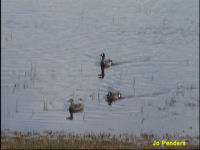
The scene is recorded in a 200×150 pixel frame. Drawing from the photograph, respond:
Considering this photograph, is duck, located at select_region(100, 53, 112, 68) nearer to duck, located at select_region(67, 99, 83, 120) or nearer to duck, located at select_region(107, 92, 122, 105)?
duck, located at select_region(107, 92, 122, 105)

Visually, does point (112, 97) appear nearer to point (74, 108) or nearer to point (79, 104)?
point (79, 104)

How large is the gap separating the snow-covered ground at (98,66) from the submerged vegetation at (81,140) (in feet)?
1.53

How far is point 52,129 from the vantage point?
1183cm

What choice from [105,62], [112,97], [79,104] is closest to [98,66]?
[105,62]

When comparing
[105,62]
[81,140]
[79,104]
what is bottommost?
[81,140]

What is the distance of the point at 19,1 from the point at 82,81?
1507 cm

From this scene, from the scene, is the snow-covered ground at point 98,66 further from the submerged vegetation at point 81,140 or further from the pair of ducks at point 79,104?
the submerged vegetation at point 81,140

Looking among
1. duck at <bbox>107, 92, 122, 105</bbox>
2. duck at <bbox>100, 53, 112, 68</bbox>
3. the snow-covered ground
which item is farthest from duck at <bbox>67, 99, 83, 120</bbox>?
duck at <bbox>100, 53, 112, 68</bbox>

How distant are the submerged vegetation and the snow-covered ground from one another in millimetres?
467

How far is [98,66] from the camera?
1883 centimetres

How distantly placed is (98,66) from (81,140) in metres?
8.53

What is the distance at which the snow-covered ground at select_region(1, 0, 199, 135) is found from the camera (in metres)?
12.7

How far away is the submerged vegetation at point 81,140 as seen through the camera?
9539 mm

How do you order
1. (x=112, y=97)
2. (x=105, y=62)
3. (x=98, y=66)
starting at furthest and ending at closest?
(x=98, y=66)
(x=105, y=62)
(x=112, y=97)
